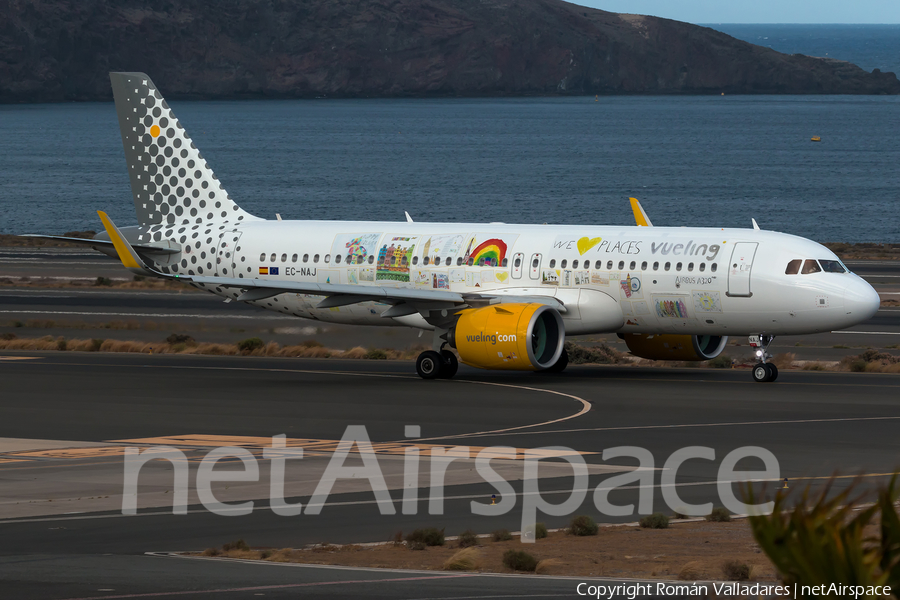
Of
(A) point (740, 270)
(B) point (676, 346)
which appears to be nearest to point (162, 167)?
(B) point (676, 346)

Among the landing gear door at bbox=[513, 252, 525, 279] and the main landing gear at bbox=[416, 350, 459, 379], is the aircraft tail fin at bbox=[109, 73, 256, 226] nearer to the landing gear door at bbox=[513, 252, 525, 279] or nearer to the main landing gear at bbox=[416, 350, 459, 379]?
the main landing gear at bbox=[416, 350, 459, 379]

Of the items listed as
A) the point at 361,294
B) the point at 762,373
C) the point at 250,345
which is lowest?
the point at 250,345

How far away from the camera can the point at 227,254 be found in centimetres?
4228

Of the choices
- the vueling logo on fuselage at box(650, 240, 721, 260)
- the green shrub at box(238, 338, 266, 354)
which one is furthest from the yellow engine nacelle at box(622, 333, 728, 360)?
the green shrub at box(238, 338, 266, 354)

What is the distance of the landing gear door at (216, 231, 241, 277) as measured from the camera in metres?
42.2

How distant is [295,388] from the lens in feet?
117

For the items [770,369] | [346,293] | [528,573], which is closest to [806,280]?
[770,369]

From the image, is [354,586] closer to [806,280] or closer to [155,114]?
[806,280]

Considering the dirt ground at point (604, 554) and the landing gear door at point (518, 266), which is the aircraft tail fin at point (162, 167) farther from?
the dirt ground at point (604, 554)

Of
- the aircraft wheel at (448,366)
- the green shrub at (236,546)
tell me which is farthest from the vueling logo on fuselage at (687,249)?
the green shrub at (236,546)

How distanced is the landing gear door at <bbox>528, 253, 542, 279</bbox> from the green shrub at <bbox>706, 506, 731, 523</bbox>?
18524mm

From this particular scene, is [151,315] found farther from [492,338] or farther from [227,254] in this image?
[492,338]

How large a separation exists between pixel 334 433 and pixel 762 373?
13.4 meters

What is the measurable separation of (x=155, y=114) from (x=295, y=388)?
1282cm
